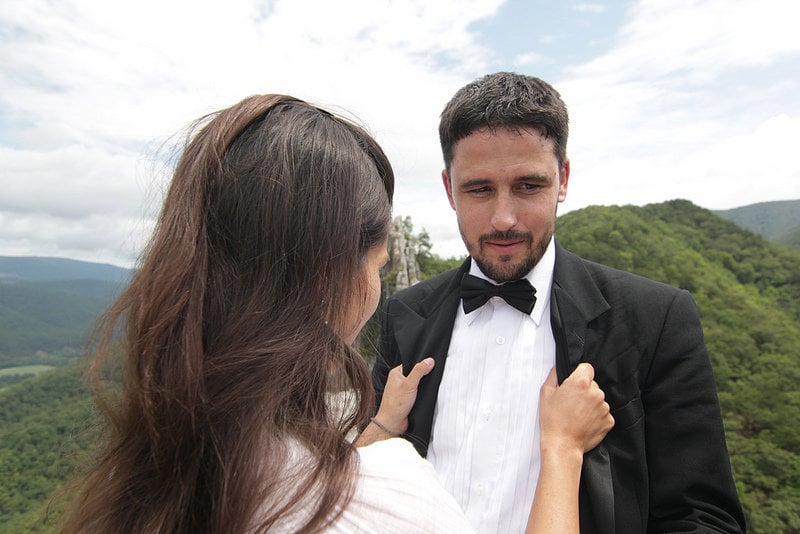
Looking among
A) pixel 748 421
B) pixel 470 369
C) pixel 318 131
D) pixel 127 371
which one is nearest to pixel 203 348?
pixel 127 371

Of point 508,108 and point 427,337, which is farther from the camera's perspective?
point 427,337

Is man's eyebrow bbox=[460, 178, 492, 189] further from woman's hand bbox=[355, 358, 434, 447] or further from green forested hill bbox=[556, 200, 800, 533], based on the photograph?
green forested hill bbox=[556, 200, 800, 533]

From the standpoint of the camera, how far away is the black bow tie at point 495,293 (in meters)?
2.77

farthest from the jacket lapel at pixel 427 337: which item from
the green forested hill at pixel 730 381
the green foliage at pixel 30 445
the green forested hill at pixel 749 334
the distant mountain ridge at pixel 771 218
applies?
the distant mountain ridge at pixel 771 218

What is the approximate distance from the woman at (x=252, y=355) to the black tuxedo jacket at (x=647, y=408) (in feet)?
4.20

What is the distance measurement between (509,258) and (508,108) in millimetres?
836

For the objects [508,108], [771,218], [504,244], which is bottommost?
[504,244]

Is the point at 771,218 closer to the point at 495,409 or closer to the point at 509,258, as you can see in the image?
the point at 509,258

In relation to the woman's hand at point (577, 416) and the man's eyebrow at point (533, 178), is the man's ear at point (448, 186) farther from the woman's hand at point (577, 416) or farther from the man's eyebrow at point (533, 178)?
the woman's hand at point (577, 416)

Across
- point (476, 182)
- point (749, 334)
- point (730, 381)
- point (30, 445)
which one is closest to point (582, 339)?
point (476, 182)

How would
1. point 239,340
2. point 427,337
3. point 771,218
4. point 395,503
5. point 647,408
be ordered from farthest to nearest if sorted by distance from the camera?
point 771,218 → point 427,337 → point 647,408 → point 239,340 → point 395,503

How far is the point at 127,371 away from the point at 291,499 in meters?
0.67

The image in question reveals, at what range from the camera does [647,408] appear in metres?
2.34

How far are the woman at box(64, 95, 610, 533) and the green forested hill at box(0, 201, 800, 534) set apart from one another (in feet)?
1.61
